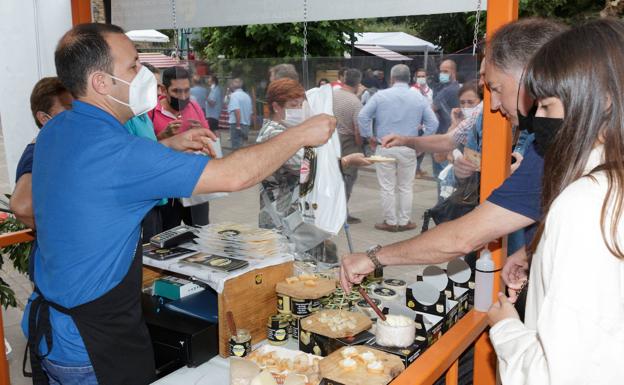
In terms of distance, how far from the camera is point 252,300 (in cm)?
213

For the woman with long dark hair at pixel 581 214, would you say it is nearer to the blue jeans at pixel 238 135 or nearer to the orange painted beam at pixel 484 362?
the orange painted beam at pixel 484 362

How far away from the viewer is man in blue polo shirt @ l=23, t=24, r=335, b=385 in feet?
5.07

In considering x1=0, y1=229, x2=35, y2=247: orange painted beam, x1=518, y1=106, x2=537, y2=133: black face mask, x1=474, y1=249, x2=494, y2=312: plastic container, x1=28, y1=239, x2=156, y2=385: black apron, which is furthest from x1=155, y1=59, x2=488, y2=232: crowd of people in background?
x1=28, y1=239, x2=156, y2=385: black apron

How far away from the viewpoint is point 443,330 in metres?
1.94

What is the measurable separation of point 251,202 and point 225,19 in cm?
102

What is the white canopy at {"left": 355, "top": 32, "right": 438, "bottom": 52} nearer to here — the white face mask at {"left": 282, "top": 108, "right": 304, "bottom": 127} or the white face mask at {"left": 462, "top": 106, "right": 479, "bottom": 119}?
the white face mask at {"left": 282, "top": 108, "right": 304, "bottom": 127}

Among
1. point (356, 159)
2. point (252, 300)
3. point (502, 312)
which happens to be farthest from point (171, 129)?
point (502, 312)

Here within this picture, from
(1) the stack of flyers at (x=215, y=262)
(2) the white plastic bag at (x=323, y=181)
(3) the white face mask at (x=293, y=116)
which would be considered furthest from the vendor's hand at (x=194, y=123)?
(1) the stack of flyers at (x=215, y=262)

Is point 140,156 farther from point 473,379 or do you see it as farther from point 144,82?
point 473,379

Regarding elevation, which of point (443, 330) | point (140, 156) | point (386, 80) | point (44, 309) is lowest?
point (443, 330)

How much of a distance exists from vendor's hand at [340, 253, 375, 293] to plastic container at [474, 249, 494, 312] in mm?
475

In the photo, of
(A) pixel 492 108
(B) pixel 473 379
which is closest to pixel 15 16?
(A) pixel 492 108

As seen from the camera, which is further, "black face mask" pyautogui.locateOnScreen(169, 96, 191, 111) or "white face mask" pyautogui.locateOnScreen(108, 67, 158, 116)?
"black face mask" pyautogui.locateOnScreen(169, 96, 191, 111)

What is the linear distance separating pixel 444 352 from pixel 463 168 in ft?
3.03
